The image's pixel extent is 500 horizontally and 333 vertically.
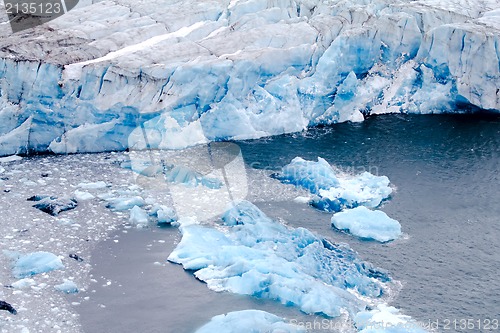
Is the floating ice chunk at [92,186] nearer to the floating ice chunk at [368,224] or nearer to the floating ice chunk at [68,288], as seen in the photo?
the floating ice chunk at [68,288]

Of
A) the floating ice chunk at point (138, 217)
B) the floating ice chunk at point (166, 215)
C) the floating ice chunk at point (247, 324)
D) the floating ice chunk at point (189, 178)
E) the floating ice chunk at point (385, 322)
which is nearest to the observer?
the floating ice chunk at point (247, 324)

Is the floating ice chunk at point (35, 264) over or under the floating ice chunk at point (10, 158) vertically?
over

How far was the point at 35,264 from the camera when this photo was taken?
357 inches

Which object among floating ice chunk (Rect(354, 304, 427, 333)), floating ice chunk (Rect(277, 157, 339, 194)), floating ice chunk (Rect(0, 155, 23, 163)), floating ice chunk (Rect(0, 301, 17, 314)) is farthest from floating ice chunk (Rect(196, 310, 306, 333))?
floating ice chunk (Rect(0, 155, 23, 163))

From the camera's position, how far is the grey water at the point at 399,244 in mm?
8414

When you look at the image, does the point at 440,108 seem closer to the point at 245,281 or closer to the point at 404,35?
the point at 404,35

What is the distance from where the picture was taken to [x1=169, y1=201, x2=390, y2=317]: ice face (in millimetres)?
8648

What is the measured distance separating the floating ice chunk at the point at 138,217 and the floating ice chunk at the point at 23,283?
2187 millimetres

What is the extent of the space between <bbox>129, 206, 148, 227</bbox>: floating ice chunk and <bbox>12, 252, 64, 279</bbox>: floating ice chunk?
64.5 inches

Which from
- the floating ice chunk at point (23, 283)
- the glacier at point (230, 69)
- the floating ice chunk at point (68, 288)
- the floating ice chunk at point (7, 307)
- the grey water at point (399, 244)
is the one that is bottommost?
the grey water at point (399, 244)

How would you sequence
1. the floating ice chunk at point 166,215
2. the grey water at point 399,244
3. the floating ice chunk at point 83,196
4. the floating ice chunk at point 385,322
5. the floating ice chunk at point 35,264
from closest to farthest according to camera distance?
1. the floating ice chunk at point 385,322
2. the grey water at point 399,244
3. the floating ice chunk at point 35,264
4. the floating ice chunk at point 166,215
5. the floating ice chunk at point 83,196

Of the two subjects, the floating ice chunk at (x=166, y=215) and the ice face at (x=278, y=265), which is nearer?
the ice face at (x=278, y=265)

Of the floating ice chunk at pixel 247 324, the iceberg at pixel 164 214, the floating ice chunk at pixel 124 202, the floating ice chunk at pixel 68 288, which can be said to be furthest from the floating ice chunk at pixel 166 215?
the floating ice chunk at pixel 247 324

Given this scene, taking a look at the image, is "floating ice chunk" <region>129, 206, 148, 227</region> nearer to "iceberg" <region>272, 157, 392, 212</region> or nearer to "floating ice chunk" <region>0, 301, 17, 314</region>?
"floating ice chunk" <region>0, 301, 17, 314</region>
